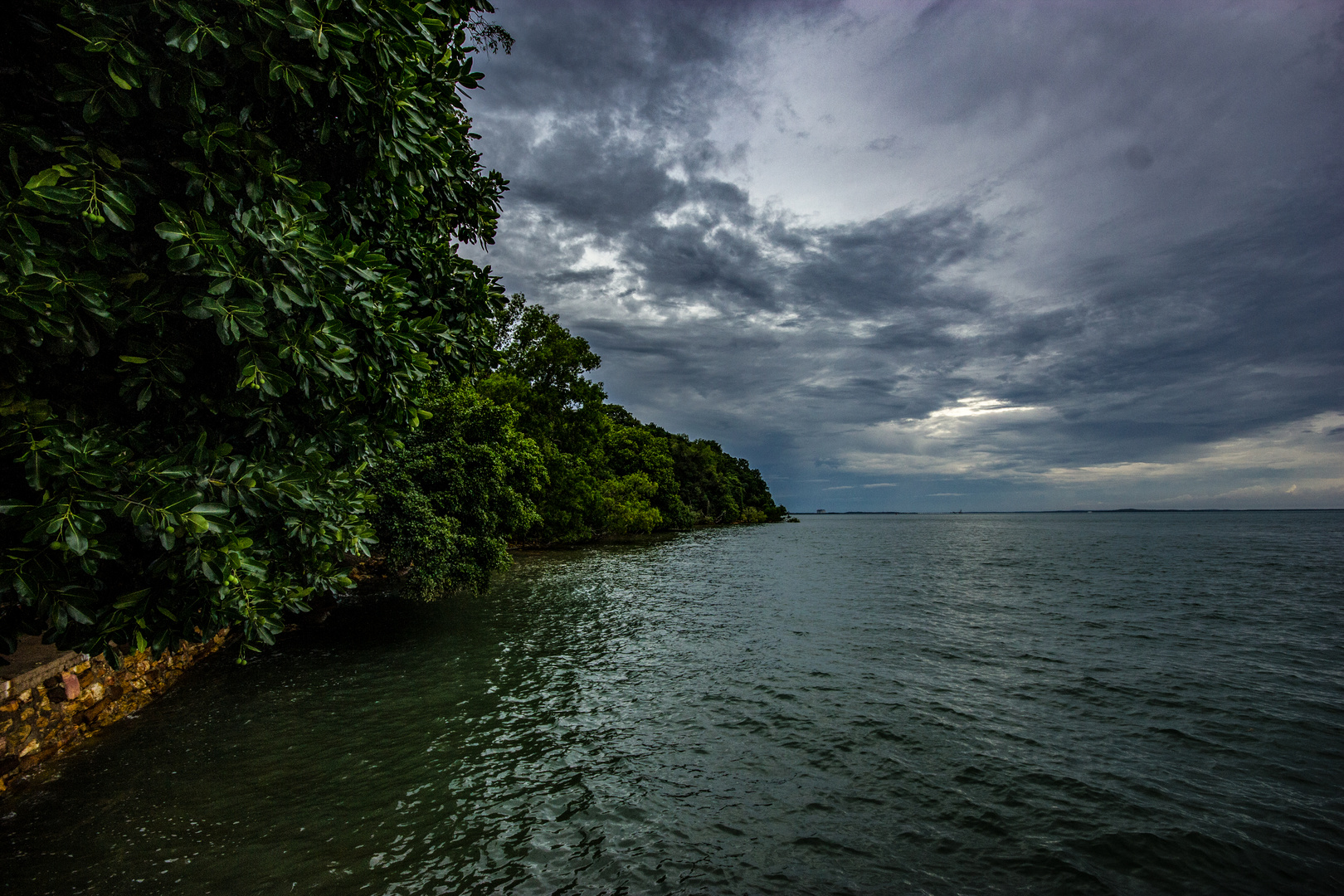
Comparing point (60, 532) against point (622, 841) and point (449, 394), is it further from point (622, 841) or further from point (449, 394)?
point (449, 394)

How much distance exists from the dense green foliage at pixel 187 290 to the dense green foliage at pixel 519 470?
352 centimetres

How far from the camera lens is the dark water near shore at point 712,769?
290 inches

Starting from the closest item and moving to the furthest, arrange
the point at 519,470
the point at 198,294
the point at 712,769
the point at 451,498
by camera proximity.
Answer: the point at 198,294
the point at 712,769
the point at 451,498
the point at 519,470

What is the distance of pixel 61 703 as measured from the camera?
33.1 feet

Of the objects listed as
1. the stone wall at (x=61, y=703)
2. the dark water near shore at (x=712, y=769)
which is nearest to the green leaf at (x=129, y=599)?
the stone wall at (x=61, y=703)

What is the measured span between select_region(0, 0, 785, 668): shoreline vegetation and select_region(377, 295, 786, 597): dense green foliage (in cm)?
315

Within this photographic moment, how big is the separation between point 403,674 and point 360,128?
548 inches

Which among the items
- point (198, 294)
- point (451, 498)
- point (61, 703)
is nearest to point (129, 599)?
point (198, 294)

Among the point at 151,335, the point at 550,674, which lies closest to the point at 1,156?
the point at 151,335

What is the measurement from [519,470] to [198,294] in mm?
22974

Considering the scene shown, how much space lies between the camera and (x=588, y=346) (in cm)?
4944

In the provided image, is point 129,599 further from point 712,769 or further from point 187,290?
point 712,769

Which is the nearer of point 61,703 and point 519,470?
point 61,703

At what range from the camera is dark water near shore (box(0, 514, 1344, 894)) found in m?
7.38
